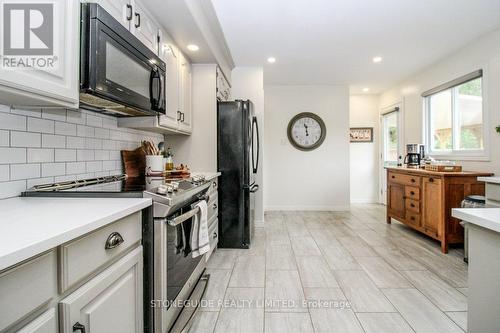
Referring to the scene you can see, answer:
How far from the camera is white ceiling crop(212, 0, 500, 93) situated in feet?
8.34

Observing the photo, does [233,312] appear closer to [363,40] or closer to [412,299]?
[412,299]

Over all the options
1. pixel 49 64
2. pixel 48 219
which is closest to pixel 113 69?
pixel 49 64

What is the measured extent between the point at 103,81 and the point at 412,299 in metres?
2.45

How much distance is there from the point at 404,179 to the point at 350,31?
214cm

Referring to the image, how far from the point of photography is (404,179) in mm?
3775

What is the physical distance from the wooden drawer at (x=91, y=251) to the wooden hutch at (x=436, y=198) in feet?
10.5

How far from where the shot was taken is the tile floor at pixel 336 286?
1.70 m

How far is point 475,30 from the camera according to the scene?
3014mm

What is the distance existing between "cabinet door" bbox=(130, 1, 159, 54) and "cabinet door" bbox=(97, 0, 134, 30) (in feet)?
0.18

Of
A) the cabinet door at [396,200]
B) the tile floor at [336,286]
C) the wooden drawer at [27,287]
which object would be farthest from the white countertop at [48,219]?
the cabinet door at [396,200]

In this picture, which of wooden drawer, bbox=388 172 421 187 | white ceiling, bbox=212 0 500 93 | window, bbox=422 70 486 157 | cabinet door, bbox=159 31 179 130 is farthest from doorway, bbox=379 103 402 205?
cabinet door, bbox=159 31 179 130

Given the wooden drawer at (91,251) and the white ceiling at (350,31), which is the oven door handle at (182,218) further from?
the white ceiling at (350,31)

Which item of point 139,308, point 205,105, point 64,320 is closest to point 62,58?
point 64,320

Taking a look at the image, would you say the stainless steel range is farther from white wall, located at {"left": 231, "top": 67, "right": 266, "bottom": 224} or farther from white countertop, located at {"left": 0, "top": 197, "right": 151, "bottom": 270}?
white wall, located at {"left": 231, "top": 67, "right": 266, "bottom": 224}
